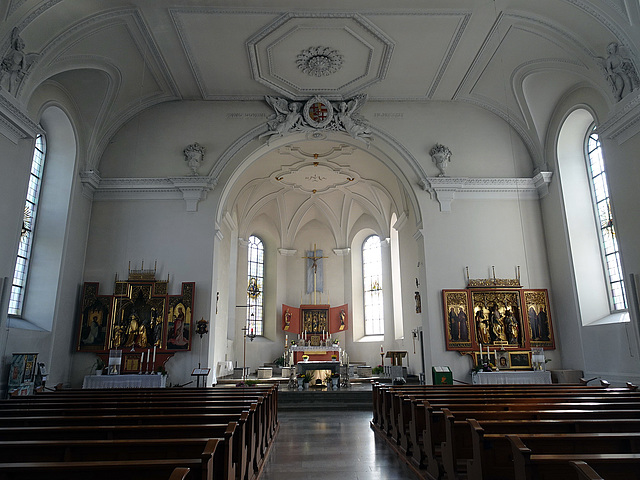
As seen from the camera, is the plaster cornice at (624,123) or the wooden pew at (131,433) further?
the plaster cornice at (624,123)

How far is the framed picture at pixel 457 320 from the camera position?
466 inches

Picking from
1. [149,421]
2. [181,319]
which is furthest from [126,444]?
[181,319]

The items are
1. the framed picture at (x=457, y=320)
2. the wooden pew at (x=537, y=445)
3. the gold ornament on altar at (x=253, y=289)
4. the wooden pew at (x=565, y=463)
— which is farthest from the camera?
the gold ornament on altar at (x=253, y=289)

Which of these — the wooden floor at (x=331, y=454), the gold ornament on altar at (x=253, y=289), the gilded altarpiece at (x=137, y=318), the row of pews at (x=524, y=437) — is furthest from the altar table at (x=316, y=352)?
the row of pews at (x=524, y=437)

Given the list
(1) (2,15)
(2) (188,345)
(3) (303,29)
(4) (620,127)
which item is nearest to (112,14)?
(1) (2,15)

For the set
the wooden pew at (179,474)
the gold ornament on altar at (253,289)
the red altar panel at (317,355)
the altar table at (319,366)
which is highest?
the gold ornament on altar at (253,289)

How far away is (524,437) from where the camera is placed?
11.1ft

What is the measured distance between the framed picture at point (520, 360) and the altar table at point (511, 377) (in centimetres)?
48

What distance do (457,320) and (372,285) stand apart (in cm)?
954

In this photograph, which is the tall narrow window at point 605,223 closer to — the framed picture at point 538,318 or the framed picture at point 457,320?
the framed picture at point 538,318

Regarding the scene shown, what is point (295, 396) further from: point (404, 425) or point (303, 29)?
point (303, 29)

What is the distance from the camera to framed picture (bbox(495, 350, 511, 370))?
11.6 metres

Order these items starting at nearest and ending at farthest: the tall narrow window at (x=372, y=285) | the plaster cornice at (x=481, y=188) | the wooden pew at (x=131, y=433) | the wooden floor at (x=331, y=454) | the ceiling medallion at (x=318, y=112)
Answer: the wooden pew at (x=131, y=433) < the wooden floor at (x=331, y=454) < the plaster cornice at (x=481, y=188) < the ceiling medallion at (x=318, y=112) < the tall narrow window at (x=372, y=285)

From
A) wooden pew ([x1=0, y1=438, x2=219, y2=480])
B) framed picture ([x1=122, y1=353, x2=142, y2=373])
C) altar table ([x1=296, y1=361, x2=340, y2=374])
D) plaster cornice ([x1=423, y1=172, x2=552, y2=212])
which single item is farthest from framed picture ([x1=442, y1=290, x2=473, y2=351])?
wooden pew ([x1=0, y1=438, x2=219, y2=480])
